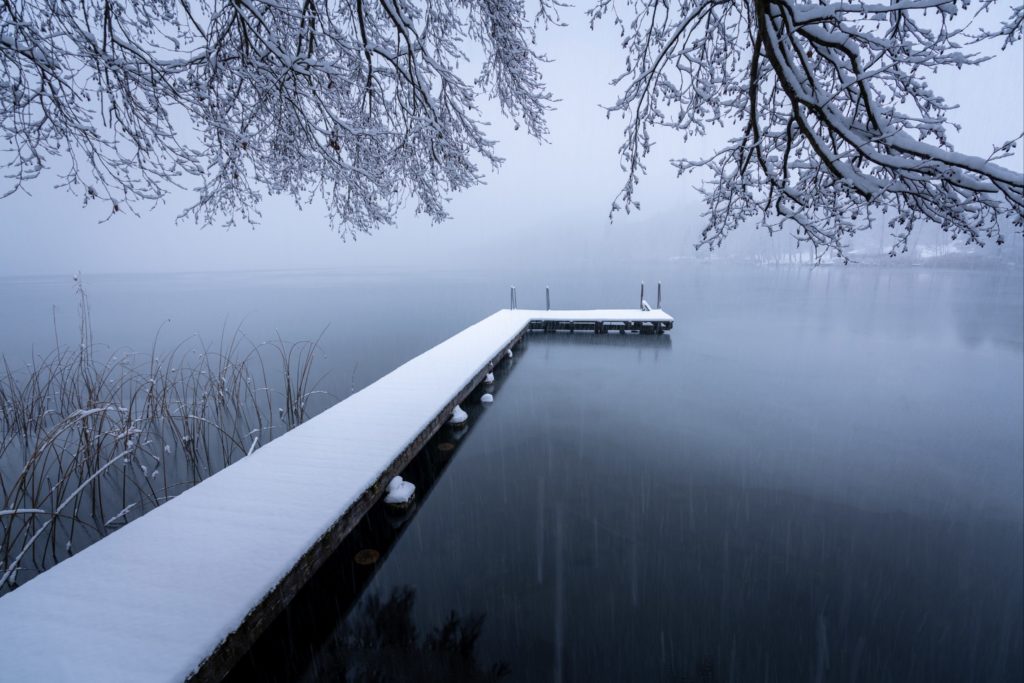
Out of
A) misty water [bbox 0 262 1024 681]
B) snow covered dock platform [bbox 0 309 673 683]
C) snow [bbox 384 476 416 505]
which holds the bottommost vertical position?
misty water [bbox 0 262 1024 681]

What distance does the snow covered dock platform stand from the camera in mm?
Answer: 2426

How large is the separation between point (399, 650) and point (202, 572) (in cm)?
180

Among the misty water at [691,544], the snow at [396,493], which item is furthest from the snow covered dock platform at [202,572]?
the misty water at [691,544]

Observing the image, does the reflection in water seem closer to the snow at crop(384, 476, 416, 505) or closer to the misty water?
the misty water

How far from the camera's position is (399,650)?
386cm

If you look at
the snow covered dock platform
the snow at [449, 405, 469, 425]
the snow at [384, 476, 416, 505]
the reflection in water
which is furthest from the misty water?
the snow covered dock platform

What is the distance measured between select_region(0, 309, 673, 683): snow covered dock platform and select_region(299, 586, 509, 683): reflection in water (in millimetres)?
807

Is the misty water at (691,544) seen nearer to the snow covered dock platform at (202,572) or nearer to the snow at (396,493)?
the snow at (396,493)

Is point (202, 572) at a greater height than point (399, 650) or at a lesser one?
greater

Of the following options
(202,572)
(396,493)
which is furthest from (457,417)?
(202,572)

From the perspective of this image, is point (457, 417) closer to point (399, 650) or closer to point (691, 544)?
point (691, 544)

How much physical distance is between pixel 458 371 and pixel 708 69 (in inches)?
270

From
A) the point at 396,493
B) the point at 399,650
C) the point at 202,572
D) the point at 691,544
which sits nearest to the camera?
the point at 202,572

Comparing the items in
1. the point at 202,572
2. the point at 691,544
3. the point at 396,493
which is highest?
the point at 202,572
